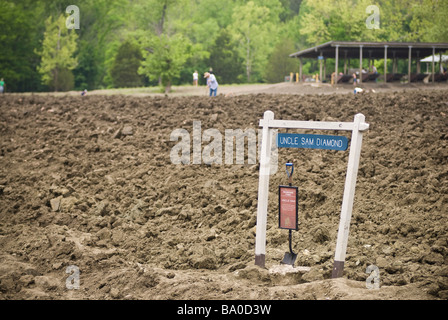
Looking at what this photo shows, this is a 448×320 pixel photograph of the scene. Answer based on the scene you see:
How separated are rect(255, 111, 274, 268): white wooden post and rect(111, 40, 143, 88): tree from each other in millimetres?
49580

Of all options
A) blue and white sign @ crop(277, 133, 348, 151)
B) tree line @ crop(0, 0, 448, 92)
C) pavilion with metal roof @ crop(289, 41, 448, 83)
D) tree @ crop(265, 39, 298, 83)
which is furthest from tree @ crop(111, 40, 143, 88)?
blue and white sign @ crop(277, 133, 348, 151)

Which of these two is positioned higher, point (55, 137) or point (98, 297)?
point (55, 137)

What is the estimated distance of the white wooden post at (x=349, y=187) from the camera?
6.08 meters

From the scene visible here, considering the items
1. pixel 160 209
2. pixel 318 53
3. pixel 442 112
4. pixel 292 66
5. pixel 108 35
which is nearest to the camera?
pixel 160 209

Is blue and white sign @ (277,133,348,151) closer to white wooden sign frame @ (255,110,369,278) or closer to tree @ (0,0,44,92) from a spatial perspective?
white wooden sign frame @ (255,110,369,278)

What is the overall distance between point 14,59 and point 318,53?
30.5 metres

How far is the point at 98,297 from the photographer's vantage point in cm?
609

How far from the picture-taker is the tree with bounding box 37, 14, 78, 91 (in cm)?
5216

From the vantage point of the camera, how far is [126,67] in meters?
54.6

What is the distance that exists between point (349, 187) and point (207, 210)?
144 inches
